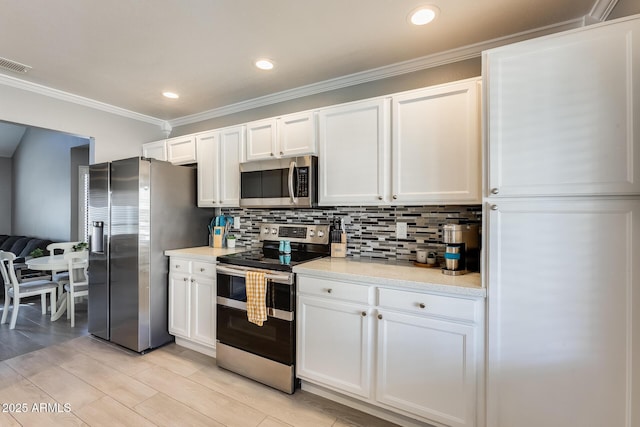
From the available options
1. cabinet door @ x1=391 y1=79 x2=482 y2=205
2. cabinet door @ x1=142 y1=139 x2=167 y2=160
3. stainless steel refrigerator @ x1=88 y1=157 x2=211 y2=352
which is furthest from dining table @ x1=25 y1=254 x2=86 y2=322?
cabinet door @ x1=391 y1=79 x2=482 y2=205

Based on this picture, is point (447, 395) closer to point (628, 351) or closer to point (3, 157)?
point (628, 351)

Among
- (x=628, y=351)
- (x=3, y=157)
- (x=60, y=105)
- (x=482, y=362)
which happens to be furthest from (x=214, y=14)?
(x=3, y=157)

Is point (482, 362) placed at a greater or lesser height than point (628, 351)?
lesser

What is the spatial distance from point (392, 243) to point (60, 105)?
138 inches

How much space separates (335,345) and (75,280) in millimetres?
3571

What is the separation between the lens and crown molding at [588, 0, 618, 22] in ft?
5.42

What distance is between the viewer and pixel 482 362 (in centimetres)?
154

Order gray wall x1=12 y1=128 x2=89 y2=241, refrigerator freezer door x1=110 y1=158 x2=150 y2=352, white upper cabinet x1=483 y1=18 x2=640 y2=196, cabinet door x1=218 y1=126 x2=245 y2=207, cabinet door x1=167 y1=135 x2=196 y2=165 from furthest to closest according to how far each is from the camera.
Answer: gray wall x1=12 y1=128 x2=89 y2=241 → cabinet door x1=167 y1=135 x2=196 y2=165 → cabinet door x1=218 y1=126 x2=245 y2=207 → refrigerator freezer door x1=110 y1=158 x2=150 y2=352 → white upper cabinet x1=483 y1=18 x2=640 y2=196

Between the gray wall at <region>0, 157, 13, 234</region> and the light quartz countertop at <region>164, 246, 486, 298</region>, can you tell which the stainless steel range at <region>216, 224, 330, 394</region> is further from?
the gray wall at <region>0, 157, 13, 234</region>

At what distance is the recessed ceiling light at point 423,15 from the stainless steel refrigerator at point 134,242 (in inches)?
96.5

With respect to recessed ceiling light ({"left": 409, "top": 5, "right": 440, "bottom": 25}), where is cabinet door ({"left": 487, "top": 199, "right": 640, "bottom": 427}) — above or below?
below

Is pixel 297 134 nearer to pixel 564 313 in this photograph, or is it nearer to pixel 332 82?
A: pixel 332 82

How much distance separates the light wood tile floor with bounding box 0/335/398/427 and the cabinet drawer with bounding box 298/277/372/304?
2.50 ft

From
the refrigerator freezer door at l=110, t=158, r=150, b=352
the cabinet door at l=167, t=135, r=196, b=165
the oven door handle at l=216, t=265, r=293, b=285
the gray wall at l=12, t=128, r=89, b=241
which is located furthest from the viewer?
the gray wall at l=12, t=128, r=89, b=241
